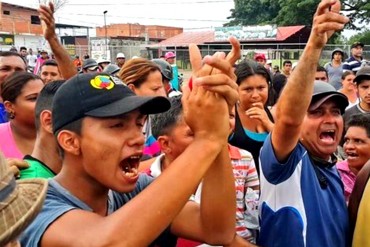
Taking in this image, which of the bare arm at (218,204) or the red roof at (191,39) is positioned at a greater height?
the red roof at (191,39)

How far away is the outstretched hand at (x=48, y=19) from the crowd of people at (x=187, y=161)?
0.01m

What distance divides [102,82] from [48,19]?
7.65 feet

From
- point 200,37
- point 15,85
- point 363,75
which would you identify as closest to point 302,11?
point 200,37

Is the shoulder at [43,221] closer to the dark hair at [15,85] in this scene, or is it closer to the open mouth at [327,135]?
the open mouth at [327,135]

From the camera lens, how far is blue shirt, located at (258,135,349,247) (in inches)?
94.0

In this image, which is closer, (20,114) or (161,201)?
(161,201)

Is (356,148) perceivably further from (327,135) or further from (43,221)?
(43,221)

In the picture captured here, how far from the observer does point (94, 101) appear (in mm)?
1699

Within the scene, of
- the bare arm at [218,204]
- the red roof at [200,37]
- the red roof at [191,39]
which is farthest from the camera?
the red roof at [191,39]

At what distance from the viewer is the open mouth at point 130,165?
1.71m

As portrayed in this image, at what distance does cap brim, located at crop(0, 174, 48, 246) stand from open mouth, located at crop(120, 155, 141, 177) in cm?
48

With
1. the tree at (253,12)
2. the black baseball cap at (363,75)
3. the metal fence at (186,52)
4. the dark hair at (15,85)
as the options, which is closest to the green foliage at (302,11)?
the tree at (253,12)

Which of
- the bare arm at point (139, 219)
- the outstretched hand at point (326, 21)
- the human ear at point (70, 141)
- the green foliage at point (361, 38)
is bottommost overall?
the bare arm at point (139, 219)

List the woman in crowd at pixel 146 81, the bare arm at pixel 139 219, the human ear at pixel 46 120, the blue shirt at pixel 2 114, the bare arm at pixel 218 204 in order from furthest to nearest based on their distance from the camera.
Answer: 1. the blue shirt at pixel 2 114
2. the woman in crowd at pixel 146 81
3. the human ear at pixel 46 120
4. the bare arm at pixel 218 204
5. the bare arm at pixel 139 219
